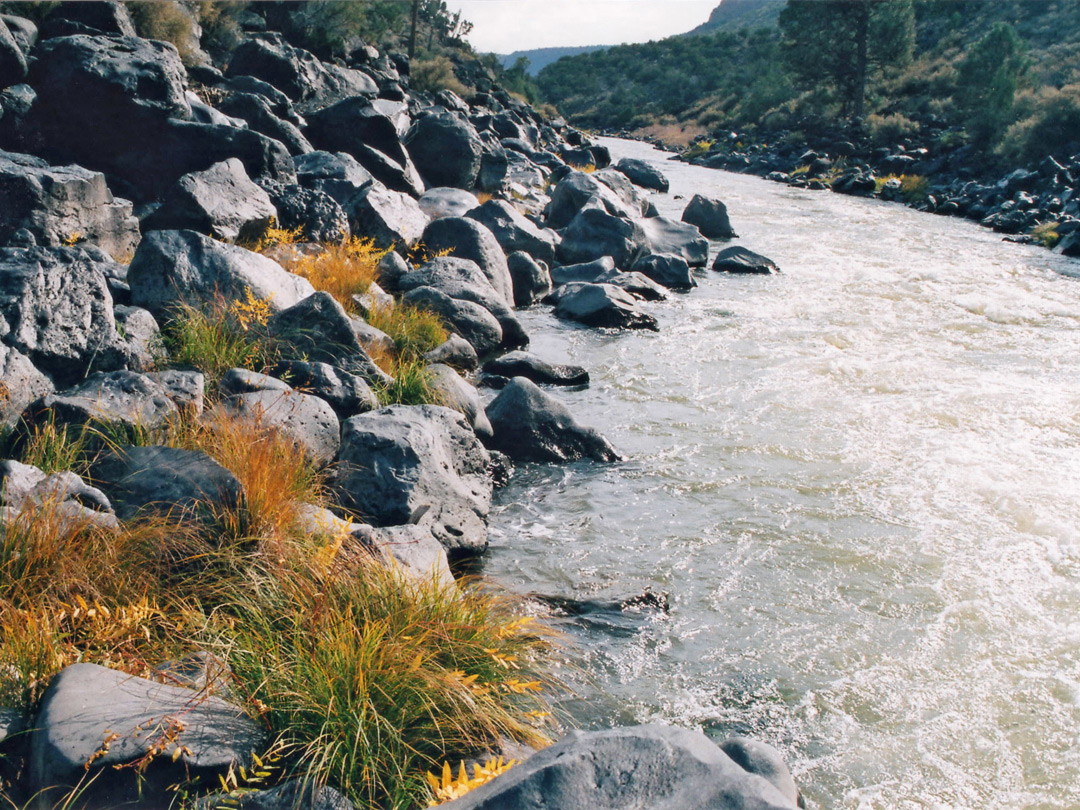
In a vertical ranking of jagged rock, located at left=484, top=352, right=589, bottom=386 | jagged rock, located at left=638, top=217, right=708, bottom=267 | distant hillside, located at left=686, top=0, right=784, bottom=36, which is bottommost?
jagged rock, located at left=484, top=352, right=589, bottom=386

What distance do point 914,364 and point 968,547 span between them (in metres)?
4.37

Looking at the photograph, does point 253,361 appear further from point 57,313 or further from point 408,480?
point 408,480

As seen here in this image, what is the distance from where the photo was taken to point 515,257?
38.6 ft

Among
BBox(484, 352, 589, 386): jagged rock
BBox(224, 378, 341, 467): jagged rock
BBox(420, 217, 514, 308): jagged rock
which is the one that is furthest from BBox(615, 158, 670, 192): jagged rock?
BBox(224, 378, 341, 467): jagged rock

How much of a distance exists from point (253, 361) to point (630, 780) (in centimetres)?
466

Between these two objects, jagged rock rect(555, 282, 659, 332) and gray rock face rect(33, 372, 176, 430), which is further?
jagged rock rect(555, 282, 659, 332)

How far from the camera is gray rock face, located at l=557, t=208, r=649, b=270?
1388cm

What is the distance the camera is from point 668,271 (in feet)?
44.2

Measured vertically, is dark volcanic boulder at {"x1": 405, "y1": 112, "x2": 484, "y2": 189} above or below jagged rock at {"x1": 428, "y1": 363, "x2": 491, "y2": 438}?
above

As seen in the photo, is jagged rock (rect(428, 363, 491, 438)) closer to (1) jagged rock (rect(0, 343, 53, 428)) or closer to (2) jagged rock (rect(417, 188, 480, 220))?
(1) jagged rock (rect(0, 343, 53, 428))

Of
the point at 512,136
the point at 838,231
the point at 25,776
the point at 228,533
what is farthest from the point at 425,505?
the point at 512,136

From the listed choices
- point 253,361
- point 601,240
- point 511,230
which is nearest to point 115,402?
point 253,361

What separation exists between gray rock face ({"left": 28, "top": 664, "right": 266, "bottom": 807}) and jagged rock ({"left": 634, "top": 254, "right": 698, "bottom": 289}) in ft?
37.5

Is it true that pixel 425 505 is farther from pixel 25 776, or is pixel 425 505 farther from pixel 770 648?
pixel 25 776
